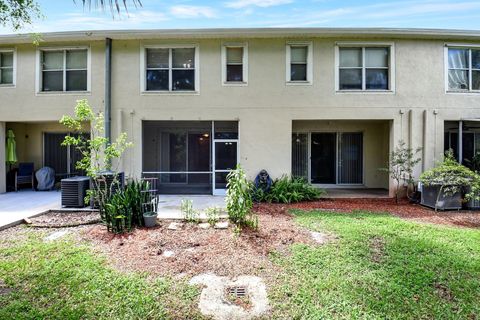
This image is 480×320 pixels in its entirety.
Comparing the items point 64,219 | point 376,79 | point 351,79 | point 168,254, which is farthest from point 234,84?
point 168,254

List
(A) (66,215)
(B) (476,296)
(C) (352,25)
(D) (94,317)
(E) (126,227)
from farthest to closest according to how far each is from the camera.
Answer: (C) (352,25), (A) (66,215), (E) (126,227), (B) (476,296), (D) (94,317)

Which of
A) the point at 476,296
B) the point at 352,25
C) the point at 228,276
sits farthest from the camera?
the point at 352,25

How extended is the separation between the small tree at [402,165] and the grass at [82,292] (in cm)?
879

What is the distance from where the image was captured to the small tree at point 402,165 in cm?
1004

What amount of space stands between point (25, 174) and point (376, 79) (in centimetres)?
1472

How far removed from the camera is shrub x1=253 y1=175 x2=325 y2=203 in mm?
9906

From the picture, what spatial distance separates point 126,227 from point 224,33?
7.46 metres

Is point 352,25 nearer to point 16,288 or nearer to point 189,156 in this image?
point 189,156

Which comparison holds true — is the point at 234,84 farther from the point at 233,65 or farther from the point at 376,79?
the point at 376,79

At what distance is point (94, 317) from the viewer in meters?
3.33

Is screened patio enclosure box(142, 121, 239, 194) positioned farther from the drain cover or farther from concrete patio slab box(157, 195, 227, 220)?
the drain cover

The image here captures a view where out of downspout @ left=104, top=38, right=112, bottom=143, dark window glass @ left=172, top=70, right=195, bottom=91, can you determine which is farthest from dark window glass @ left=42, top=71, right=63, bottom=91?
dark window glass @ left=172, top=70, right=195, bottom=91

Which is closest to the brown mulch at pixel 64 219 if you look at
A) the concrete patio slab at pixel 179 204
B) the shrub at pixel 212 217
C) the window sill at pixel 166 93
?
the concrete patio slab at pixel 179 204

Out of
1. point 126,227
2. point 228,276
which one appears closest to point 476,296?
point 228,276
